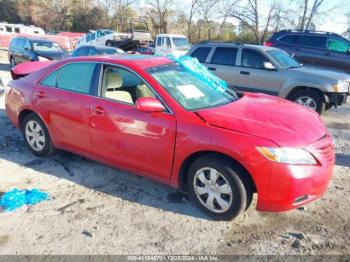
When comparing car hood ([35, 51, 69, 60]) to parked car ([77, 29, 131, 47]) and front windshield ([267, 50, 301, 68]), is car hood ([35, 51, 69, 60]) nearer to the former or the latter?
parked car ([77, 29, 131, 47])

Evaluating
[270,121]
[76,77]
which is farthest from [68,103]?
[270,121]

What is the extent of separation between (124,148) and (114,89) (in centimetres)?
78

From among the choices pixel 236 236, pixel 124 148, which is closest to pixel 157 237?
pixel 236 236

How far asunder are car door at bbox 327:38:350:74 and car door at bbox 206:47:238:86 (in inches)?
206

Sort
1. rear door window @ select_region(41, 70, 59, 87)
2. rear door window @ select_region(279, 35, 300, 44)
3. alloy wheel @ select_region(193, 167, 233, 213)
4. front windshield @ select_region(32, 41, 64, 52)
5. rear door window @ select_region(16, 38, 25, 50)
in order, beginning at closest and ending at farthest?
alloy wheel @ select_region(193, 167, 233, 213), rear door window @ select_region(41, 70, 59, 87), rear door window @ select_region(279, 35, 300, 44), front windshield @ select_region(32, 41, 64, 52), rear door window @ select_region(16, 38, 25, 50)

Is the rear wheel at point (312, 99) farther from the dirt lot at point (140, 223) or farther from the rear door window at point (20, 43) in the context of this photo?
the rear door window at point (20, 43)

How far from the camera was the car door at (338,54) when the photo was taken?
11523 millimetres

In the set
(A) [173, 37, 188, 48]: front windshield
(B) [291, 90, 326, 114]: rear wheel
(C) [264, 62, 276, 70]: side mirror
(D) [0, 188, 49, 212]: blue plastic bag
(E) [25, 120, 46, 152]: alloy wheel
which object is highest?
(C) [264, 62, 276, 70]: side mirror

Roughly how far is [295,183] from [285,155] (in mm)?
268

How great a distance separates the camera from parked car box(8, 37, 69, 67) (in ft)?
45.8

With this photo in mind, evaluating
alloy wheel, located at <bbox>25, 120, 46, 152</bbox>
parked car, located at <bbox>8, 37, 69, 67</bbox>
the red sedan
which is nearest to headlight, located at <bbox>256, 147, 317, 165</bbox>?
the red sedan

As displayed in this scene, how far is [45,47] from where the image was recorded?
581 inches

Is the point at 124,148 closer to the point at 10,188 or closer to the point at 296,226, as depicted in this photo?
the point at 10,188

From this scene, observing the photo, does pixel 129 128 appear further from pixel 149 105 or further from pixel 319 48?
pixel 319 48
